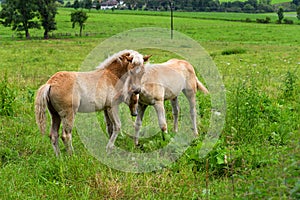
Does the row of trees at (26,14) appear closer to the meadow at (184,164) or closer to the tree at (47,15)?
the tree at (47,15)

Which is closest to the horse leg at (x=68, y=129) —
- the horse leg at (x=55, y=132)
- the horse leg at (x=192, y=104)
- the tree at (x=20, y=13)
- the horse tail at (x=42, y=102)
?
the horse leg at (x=55, y=132)

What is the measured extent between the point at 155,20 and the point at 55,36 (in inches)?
820

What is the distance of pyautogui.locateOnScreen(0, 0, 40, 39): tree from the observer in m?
51.7

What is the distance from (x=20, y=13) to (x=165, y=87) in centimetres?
4894

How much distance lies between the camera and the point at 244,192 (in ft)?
13.8

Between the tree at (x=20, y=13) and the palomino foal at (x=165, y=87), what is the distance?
46.9 meters

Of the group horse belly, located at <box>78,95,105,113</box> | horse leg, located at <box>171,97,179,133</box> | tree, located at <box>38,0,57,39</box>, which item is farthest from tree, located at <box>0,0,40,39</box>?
horse belly, located at <box>78,95,105,113</box>

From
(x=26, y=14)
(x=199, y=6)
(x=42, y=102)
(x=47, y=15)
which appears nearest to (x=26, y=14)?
(x=26, y=14)

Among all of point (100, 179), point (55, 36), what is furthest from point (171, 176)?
point (55, 36)

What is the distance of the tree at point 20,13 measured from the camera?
2036 inches

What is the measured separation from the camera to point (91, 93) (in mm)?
6707

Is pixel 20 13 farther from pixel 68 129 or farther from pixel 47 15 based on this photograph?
pixel 68 129

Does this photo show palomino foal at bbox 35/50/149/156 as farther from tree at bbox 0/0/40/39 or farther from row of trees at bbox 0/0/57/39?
tree at bbox 0/0/40/39

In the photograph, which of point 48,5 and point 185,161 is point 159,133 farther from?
point 48,5
